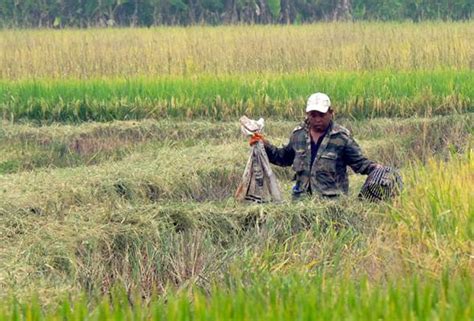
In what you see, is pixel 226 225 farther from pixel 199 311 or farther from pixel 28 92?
pixel 28 92

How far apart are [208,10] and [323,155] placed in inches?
908

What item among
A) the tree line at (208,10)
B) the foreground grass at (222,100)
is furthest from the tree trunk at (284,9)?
the foreground grass at (222,100)

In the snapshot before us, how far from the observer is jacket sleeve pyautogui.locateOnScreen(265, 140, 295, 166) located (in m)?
6.72

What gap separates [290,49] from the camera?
14.0 metres

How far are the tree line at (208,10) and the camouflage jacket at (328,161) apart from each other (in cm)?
2044

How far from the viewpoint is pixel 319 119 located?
6.45 metres

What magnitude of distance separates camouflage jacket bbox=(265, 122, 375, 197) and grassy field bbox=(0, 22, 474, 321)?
7.5 inches

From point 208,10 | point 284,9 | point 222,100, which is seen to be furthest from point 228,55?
point 284,9

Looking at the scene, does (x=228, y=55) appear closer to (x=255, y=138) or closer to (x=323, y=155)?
(x=255, y=138)

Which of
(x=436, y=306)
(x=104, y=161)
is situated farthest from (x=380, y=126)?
(x=436, y=306)

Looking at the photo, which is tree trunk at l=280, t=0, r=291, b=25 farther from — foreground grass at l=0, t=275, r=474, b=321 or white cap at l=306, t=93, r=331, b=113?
foreground grass at l=0, t=275, r=474, b=321

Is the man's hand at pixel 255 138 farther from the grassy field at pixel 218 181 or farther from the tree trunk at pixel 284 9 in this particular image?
the tree trunk at pixel 284 9

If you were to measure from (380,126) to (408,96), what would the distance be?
2.73 feet

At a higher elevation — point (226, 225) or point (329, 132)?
point (329, 132)
